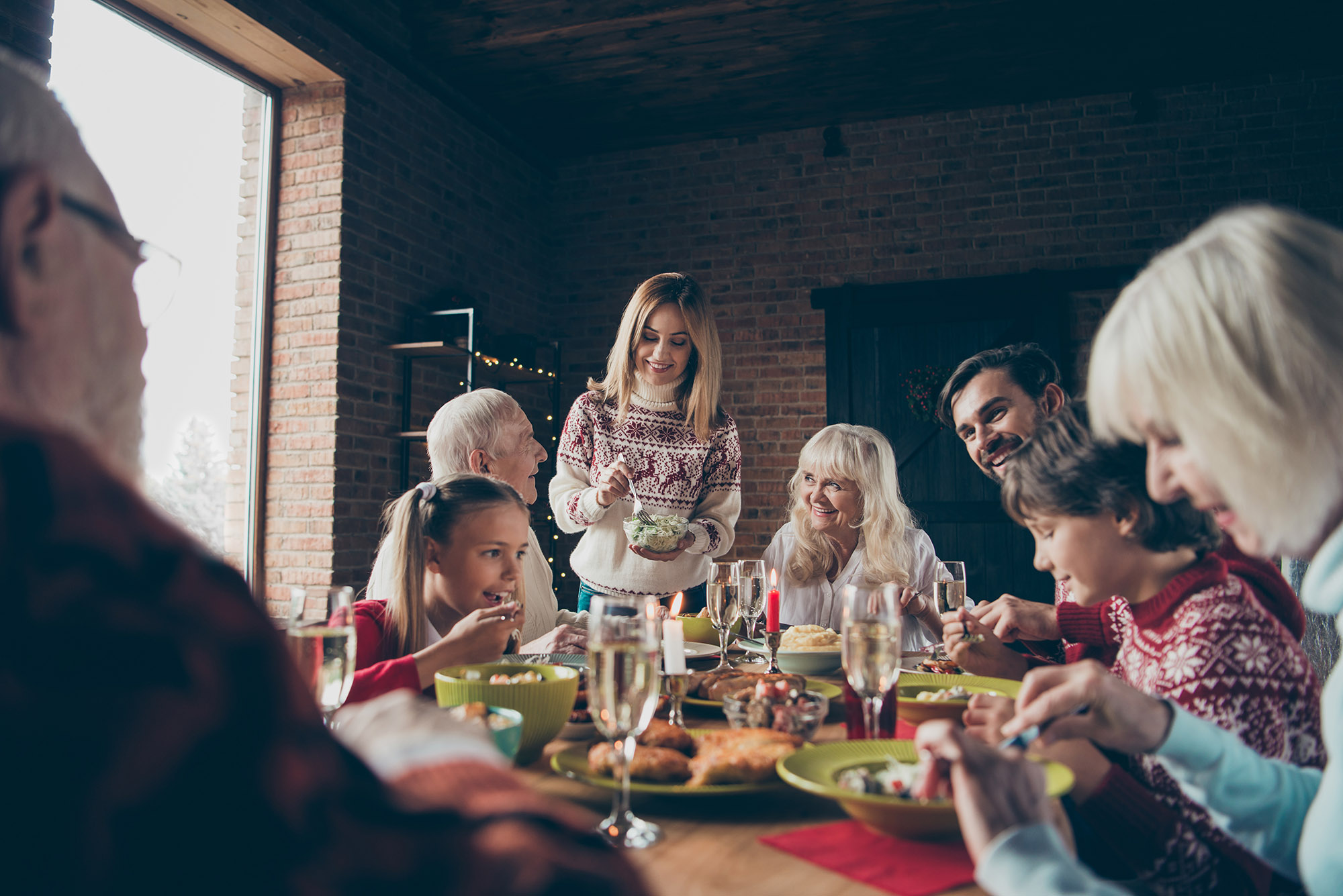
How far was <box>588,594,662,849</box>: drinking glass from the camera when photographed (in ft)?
2.85

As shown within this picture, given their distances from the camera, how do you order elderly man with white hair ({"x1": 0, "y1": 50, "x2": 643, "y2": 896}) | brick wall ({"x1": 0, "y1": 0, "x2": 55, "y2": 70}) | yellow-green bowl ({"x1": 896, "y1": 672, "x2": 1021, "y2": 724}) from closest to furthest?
elderly man with white hair ({"x1": 0, "y1": 50, "x2": 643, "y2": 896}), yellow-green bowl ({"x1": 896, "y1": 672, "x2": 1021, "y2": 724}), brick wall ({"x1": 0, "y1": 0, "x2": 55, "y2": 70})

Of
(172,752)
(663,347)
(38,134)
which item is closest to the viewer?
(172,752)

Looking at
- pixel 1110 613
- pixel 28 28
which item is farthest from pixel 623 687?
pixel 28 28

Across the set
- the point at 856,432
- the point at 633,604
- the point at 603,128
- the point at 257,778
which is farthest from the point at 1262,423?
the point at 603,128

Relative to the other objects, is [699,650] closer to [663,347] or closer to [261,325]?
[663,347]

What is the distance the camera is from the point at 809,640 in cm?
188

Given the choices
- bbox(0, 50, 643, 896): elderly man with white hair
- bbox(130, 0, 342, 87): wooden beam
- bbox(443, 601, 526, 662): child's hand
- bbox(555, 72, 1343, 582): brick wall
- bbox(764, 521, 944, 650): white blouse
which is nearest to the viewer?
bbox(0, 50, 643, 896): elderly man with white hair

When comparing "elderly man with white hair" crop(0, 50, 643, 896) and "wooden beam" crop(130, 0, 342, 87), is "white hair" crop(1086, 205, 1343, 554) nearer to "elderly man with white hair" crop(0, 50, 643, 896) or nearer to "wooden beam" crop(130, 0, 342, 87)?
"elderly man with white hair" crop(0, 50, 643, 896)

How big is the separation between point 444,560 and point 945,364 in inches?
157

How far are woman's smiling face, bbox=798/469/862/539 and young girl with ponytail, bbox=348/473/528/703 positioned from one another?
1.35 metres

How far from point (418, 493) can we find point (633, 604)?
3.19ft

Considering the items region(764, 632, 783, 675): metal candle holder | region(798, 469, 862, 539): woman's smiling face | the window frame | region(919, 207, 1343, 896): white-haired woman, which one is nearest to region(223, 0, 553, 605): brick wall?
the window frame

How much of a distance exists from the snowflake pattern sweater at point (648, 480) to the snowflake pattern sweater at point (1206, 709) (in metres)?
1.78

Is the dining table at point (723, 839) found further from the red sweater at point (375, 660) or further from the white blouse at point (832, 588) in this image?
the white blouse at point (832, 588)
